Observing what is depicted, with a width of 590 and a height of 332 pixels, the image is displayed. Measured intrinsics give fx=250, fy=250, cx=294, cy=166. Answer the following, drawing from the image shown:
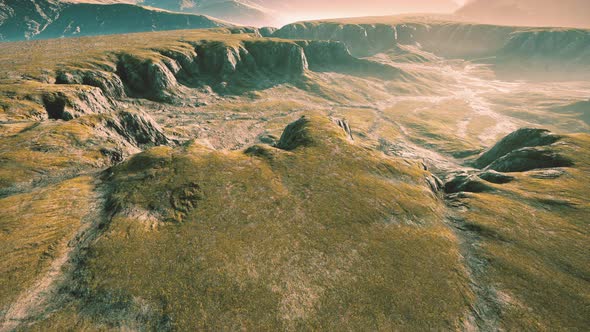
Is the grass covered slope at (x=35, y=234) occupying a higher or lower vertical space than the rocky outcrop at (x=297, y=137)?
lower

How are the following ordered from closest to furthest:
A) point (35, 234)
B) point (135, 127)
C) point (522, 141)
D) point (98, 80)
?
point (35, 234) → point (135, 127) → point (522, 141) → point (98, 80)

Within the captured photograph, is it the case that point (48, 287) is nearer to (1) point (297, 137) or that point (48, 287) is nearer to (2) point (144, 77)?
(1) point (297, 137)

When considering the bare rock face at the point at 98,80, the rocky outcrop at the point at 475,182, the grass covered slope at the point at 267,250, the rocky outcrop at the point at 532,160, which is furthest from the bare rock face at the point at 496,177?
the bare rock face at the point at 98,80

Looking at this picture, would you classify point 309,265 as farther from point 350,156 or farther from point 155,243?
point 350,156

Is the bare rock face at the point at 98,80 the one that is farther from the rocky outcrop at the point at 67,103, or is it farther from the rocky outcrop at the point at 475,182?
the rocky outcrop at the point at 475,182

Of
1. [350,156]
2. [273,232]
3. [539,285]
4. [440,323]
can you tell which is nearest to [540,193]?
[539,285]

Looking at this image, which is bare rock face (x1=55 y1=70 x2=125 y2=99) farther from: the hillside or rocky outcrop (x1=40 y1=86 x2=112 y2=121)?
the hillside

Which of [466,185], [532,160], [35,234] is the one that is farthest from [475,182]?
[35,234]
